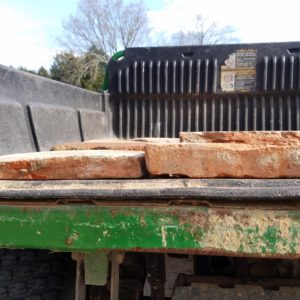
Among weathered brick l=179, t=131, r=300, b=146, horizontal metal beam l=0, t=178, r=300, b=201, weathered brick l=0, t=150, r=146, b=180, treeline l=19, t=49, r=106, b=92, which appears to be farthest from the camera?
treeline l=19, t=49, r=106, b=92

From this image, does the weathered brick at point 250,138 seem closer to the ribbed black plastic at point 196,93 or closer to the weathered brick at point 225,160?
the weathered brick at point 225,160

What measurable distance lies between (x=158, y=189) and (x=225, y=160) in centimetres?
17

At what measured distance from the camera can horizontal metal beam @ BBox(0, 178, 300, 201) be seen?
1.00m

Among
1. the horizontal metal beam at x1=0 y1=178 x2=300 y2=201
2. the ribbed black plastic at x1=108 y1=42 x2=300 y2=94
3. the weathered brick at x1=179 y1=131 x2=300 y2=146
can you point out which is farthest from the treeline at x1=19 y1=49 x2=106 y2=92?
the horizontal metal beam at x1=0 y1=178 x2=300 y2=201

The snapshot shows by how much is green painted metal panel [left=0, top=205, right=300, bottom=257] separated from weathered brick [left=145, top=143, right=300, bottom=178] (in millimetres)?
94

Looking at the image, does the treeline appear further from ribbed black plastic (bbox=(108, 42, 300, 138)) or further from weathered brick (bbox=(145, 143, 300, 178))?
weathered brick (bbox=(145, 143, 300, 178))

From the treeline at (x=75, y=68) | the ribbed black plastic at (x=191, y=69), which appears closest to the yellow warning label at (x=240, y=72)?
the ribbed black plastic at (x=191, y=69)

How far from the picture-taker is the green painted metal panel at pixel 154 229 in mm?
1018

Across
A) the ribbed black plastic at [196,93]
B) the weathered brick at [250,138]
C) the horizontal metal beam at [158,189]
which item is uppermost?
the ribbed black plastic at [196,93]

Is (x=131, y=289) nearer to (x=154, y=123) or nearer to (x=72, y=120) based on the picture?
(x=72, y=120)

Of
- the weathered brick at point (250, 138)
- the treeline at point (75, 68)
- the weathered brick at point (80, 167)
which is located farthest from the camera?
the treeline at point (75, 68)

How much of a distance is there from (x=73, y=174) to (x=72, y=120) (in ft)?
4.37

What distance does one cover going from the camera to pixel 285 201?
101cm

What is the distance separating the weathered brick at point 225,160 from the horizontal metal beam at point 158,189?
2 centimetres
